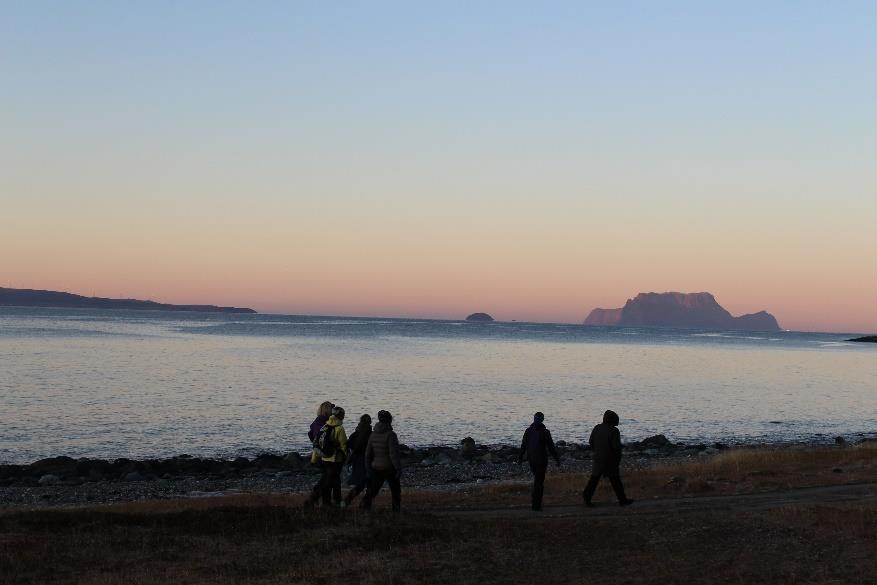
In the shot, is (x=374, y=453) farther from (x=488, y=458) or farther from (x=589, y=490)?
(x=488, y=458)

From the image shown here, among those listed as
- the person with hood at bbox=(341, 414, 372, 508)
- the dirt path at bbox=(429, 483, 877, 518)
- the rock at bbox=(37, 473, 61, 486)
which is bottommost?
the rock at bbox=(37, 473, 61, 486)

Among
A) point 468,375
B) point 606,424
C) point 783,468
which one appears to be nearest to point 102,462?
point 606,424

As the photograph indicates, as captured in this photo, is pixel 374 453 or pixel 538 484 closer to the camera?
pixel 374 453

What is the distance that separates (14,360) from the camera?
272 feet

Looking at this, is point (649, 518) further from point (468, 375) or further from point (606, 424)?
point (468, 375)

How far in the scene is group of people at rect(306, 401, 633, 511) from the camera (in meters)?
18.6

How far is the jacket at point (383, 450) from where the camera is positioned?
18516 millimetres

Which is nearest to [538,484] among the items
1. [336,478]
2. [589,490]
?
[589,490]

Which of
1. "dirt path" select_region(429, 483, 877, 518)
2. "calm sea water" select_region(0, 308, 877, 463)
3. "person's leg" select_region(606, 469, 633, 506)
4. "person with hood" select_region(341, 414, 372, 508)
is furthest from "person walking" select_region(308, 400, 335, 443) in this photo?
"calm sea water" select_region(0, 308, 877, 463)

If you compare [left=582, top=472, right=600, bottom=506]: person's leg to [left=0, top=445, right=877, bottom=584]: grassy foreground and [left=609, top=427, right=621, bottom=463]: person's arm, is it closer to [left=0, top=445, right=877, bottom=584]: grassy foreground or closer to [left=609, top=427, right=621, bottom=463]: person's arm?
[left=0, top=445, right=877, bottom=584]: grassy foreground

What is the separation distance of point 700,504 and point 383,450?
26.3 feet

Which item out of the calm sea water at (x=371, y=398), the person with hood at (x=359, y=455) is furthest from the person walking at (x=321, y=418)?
the calm sea water at (x=371, y=398)

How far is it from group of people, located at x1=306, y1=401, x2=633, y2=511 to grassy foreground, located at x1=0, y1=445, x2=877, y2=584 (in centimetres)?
69

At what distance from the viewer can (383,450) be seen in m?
18.6
